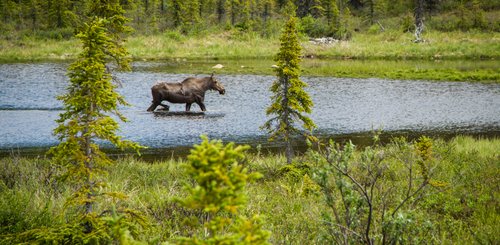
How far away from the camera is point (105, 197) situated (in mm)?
7031

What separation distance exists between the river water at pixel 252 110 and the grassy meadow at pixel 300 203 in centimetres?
484

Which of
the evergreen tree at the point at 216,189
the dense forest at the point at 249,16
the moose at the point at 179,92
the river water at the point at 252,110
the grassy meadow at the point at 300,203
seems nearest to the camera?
the evergreen tree at the point at 216,189

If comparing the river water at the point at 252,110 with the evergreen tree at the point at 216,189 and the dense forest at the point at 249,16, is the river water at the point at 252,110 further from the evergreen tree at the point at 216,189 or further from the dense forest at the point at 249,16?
the dense forest at the point at 249,16

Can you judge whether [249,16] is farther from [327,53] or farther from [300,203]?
[300,203]

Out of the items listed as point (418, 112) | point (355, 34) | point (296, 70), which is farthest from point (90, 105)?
point (355, 34)

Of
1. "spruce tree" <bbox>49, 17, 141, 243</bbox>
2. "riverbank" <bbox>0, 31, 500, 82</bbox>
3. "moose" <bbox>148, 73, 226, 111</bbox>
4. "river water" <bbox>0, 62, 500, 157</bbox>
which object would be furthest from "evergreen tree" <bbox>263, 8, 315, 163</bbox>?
"riverbank" <bbox>0, 31, 500, 82</bbox>

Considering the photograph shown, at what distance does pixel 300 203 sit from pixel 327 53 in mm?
41550

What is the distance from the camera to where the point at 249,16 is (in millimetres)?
66062

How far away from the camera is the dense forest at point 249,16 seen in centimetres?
5609

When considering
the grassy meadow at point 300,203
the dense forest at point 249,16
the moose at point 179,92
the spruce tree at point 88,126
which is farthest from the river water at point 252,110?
the dense forest at point 249,16

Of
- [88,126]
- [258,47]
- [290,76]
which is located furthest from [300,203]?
[258,47]

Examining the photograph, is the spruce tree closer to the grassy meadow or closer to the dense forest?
the grassy meadow

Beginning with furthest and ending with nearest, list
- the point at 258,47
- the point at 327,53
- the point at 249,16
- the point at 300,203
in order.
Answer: the point at 249,16, the point at 258,47, the point at 327,53, the point at 300,203

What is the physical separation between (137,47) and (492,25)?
41.8 metres
